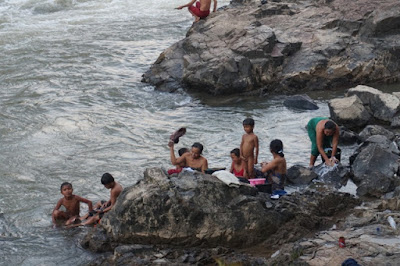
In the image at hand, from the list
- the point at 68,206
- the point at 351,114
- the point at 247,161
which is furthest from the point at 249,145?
the point at 351,114

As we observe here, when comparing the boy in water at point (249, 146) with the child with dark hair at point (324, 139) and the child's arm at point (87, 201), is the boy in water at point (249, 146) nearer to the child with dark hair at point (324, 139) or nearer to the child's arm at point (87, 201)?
the child with dark hair at point (324, 139)

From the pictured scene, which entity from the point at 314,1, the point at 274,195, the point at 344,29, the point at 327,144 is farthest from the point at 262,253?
the point at 314,1

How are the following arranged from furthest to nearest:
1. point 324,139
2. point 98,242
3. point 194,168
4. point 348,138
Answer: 1. point 348,138
2. point 324,139
3. point 194,168
4. point 98,242

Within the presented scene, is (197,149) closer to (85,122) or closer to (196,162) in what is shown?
(196,162)

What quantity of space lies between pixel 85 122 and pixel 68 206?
4041 millimetres

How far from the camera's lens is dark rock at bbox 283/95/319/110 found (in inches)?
486

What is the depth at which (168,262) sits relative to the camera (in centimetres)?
668

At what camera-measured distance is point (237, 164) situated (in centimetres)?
902

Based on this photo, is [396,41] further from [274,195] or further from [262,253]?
[262,253]

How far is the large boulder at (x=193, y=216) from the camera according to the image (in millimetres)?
7039

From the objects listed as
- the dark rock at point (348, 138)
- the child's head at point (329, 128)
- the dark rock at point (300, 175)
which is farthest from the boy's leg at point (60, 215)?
the dark rock at point (348, 138)

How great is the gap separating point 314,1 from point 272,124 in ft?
18.3

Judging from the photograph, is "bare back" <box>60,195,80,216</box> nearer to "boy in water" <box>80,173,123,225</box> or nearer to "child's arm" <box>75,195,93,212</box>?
"child's arm" <box>75,195,93,212</box>

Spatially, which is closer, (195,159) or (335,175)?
(195,159)
